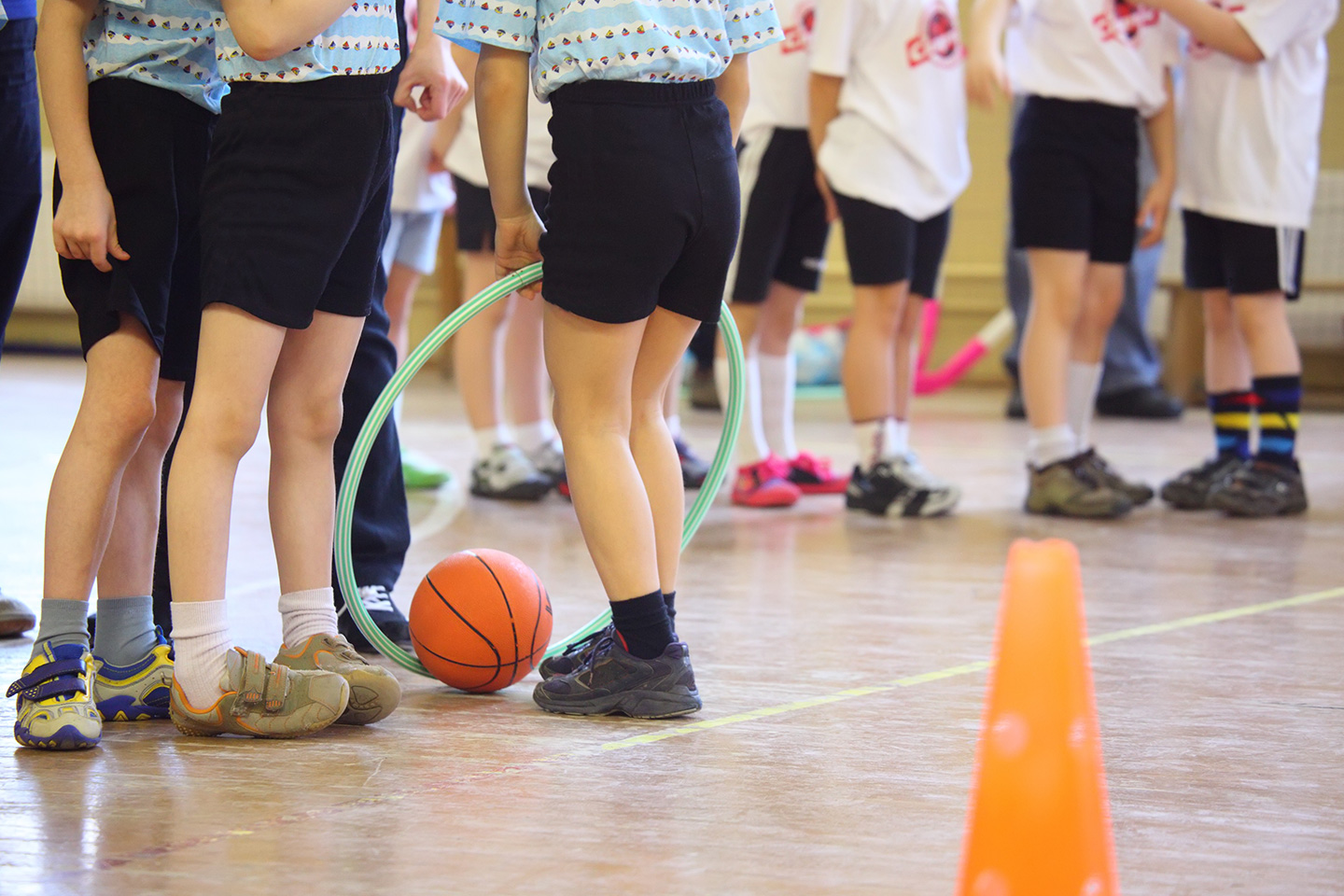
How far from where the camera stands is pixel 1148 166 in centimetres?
419

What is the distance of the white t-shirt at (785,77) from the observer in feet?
12.7

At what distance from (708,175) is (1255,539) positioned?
2071 millimetres

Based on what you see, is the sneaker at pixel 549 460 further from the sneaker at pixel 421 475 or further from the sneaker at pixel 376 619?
the sneaker at pixel 376 619

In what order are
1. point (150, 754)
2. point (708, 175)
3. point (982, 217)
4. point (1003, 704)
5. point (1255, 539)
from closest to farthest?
point (1003, 704), point (150, 754), point (708, 175), point (1255, 539), point (982, 217)

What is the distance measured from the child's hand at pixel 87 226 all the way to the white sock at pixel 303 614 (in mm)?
479

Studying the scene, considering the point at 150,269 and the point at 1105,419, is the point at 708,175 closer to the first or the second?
the point at 150,269

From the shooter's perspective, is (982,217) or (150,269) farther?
(982,217)

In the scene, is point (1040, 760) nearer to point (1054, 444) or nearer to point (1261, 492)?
point (1054, 444)

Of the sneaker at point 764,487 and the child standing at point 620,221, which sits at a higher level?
the child standing at point 620,221

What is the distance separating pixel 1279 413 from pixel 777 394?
128 cm

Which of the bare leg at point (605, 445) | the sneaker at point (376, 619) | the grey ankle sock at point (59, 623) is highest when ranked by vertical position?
the bare leg at point (605, 445)

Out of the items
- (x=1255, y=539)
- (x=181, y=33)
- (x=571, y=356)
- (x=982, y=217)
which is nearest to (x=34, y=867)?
(x=571, y=356)

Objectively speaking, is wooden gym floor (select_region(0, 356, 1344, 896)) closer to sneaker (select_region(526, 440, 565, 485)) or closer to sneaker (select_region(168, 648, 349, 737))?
sneaker (select_region(168, 648, 349, 737))

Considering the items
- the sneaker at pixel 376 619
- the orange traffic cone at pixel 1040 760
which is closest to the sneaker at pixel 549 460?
the sneaker at pixel 376 619
